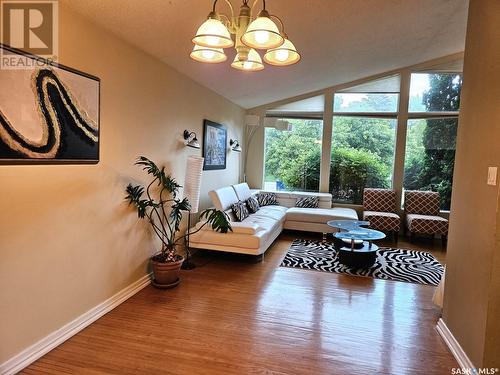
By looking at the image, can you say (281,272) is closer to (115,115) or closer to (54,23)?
(115,115)

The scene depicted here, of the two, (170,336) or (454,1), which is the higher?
(454,1)

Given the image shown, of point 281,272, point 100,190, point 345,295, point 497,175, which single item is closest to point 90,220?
point 100,190

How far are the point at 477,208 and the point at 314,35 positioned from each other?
249cm

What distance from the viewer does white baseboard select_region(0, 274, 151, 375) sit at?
199 cm

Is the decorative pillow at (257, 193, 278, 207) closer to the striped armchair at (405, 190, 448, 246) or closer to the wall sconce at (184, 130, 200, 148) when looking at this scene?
the wall sconce at (184, 130, 200, 148)

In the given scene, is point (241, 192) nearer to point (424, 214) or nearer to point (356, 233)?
point (356, 233)

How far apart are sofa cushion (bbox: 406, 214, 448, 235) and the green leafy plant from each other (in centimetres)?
345

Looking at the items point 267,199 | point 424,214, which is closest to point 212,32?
point 267,199

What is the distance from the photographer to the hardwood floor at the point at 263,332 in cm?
212

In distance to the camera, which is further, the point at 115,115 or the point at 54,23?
the point at 115,115

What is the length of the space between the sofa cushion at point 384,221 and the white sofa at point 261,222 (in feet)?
1.09

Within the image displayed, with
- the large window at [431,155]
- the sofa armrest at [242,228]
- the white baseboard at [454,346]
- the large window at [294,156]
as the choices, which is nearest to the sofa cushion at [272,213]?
the sofa armrest at [242,228]

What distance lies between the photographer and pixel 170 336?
243cm

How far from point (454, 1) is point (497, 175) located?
99.5 inches
